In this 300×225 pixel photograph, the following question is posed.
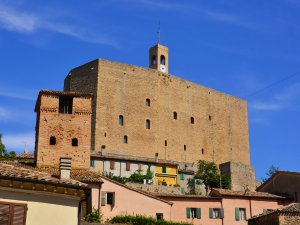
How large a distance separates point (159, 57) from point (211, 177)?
85.1ft

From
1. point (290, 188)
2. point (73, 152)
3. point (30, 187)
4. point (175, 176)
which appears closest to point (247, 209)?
point (290, 188)

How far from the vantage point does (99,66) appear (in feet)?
228

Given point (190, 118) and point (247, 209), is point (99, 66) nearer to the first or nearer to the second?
point (190, 118)

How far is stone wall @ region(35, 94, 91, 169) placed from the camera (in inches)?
1650

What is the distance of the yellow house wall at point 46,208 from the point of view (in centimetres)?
1378

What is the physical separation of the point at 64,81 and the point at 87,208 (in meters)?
58.9

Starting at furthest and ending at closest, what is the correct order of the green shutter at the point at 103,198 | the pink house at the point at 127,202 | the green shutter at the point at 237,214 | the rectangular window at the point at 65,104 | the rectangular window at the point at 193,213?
the rectangular window at the point at 65,104 → the green shutter at the point at 237,214 → the rectangular window at the point at 193,213 → the pink house at the point at 127,202 → the green shutter at the point at 103,198

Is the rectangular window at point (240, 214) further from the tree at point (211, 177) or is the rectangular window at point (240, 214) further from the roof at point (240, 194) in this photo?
the tree at point (211, 177)

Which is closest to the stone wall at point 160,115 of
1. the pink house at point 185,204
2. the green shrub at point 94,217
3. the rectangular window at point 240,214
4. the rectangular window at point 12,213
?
the pink house at point 185,204

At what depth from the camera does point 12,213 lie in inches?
531

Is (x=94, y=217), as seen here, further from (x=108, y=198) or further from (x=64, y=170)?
(x=64, y=170)

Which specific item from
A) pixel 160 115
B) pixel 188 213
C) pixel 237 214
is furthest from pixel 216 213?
pixel 160 115

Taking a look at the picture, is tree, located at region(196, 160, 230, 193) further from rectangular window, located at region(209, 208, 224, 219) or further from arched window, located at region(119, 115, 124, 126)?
rectangular window, located at region(209, 208, 224, 219)

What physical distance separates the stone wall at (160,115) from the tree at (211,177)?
7884 mm
